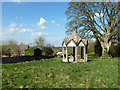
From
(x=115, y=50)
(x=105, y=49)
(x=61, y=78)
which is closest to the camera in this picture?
(x=61, y=78)

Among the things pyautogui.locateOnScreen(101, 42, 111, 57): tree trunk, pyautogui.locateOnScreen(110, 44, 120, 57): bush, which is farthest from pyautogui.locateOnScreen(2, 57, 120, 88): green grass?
pyautogui.locateOnScreen(110, 44, 120, 57): bush

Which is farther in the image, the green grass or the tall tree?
the tall tree

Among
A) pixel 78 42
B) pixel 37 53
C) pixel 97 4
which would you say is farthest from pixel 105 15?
pixel 37 53

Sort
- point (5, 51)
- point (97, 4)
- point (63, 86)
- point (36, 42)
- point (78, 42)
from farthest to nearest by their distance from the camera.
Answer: point (36, 42) < point (5, 51) < point (97, 4) < point (78, 42) < point (63, 86)

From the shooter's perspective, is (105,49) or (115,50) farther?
(115,50)

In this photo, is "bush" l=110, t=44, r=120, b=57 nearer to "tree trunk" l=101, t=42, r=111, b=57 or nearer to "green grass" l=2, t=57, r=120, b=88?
"tree trunk" l=101, t=42, r=111, b=57

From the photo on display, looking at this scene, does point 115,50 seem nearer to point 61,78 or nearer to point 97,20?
point 97,20

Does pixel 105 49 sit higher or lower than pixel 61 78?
higher

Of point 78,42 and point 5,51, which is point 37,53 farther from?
point 78,42

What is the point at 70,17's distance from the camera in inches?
846

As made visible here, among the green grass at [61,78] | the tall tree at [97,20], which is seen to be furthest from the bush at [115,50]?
the green grass at [61,78]

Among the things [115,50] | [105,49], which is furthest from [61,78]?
[115,50]

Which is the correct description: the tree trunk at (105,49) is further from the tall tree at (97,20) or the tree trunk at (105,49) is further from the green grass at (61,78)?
the green grass at (61,78)

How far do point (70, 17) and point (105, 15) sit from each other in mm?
6367
